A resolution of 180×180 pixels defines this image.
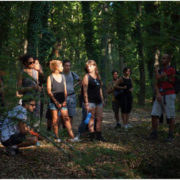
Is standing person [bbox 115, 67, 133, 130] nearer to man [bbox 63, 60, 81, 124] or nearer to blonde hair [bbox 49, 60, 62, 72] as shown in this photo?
man [bbox 63, 60, 81, 124]

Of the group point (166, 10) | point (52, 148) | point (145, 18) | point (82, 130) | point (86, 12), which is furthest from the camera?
point (86, 12)

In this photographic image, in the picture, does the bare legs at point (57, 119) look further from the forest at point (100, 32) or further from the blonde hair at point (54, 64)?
the forest at point (100, 32)

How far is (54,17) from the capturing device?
2452 centimetres

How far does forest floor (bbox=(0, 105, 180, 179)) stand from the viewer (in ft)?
17.0

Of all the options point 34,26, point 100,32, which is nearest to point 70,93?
point 34,26

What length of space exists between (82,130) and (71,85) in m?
1.23

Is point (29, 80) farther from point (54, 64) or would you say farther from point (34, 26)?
point (34, 26)

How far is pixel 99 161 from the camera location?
238 inches

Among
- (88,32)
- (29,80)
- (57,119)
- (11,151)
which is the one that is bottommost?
(11,151)

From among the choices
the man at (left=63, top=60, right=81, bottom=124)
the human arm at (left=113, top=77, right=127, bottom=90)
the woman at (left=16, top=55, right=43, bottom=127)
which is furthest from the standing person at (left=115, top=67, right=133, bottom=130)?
the woman at (left=16, top=55, right=43, bottom=127)

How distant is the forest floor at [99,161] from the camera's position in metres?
5.19

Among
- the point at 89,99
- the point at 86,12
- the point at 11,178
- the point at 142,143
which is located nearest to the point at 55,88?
the point at 89,99

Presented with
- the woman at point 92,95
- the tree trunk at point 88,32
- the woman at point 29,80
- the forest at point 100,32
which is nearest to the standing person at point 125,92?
the forest at point 100,32

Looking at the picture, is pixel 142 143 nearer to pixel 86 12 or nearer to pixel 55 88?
pixel 55 88
